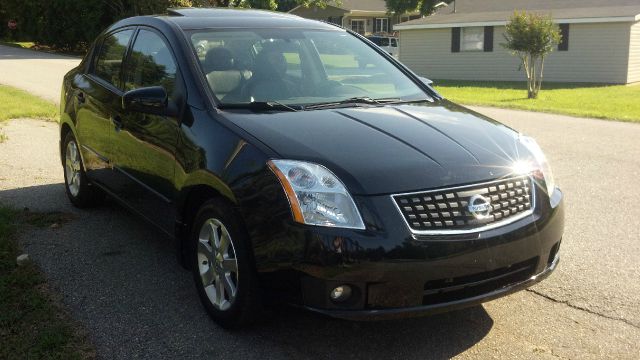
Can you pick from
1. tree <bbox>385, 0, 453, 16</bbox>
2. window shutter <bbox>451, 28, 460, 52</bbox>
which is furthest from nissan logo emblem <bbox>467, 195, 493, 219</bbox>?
tree <bbox>385, 0, 453, 16</bbox>

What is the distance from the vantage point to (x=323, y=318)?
10.5 feet

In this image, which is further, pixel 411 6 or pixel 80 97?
pixel 411 6

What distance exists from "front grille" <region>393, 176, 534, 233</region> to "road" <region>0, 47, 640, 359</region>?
2.34 feet

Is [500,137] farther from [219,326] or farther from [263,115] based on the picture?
[219,326]

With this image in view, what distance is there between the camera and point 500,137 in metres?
3.89

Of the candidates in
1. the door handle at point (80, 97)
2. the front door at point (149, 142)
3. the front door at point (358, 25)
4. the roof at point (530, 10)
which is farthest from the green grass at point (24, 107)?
the front door at point (358, 25)

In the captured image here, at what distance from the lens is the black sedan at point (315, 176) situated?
3125 millimetres

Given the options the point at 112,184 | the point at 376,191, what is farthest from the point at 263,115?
the point at 112,184

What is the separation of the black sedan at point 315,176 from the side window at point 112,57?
255mm

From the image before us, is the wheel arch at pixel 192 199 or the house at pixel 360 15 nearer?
the wheel arch at pixel 192 199

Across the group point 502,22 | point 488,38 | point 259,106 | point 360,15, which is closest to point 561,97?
point 502,22

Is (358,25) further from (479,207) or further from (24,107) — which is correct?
(479,207)

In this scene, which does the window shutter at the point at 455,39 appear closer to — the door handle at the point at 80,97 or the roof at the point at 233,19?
the roof at the point at 233,19

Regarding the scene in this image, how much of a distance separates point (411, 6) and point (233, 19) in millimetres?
49617
